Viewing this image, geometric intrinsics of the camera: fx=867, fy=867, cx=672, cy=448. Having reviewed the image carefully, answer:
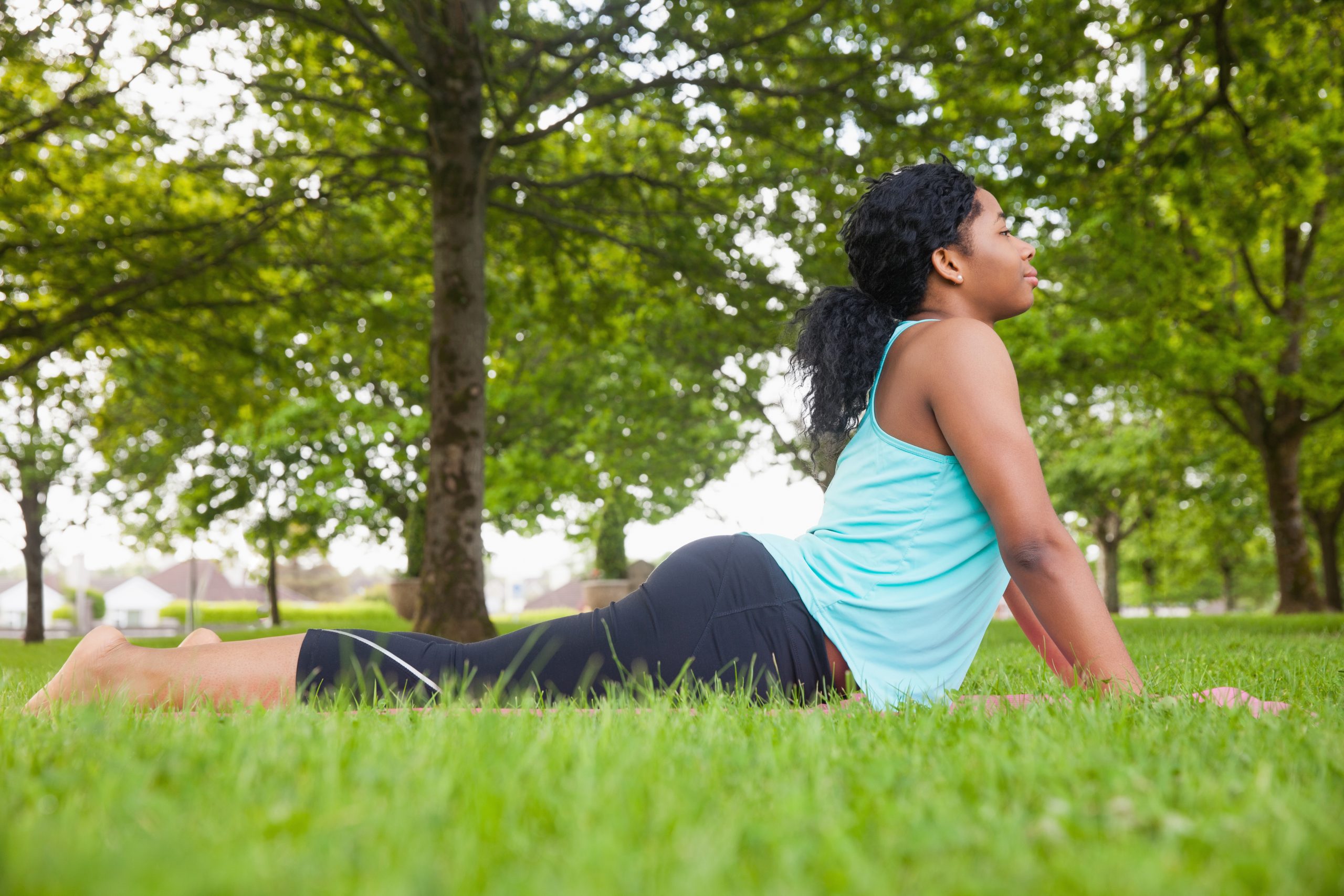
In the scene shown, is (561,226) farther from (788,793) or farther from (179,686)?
(788,793)

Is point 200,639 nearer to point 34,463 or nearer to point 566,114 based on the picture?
point 566,114

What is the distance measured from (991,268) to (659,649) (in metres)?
1.80

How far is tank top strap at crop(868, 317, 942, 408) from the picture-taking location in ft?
9.94

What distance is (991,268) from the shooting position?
313 cm

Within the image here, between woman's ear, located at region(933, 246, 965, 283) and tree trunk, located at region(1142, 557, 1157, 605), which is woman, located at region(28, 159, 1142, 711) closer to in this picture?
woman's ear, located at region(933, 246, 965, 283)

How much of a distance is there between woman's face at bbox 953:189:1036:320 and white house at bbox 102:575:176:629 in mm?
53611

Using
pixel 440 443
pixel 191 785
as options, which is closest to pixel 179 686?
pixel 191 785

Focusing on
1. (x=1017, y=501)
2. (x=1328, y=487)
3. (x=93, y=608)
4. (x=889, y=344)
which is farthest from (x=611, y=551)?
(x=93, y=608)

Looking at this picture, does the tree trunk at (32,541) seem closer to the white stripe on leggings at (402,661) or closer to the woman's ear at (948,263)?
the white stripe on leggings at (402,661)

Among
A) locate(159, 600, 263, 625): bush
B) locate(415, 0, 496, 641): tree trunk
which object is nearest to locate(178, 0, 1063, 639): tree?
locate(415, 0, 496, 641): tree trunk

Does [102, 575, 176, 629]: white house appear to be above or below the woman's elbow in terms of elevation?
below

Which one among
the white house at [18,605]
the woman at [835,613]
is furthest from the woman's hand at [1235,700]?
the white house at [18,605]

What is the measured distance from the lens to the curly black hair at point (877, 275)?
3.12m

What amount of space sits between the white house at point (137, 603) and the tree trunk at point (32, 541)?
34.0m
